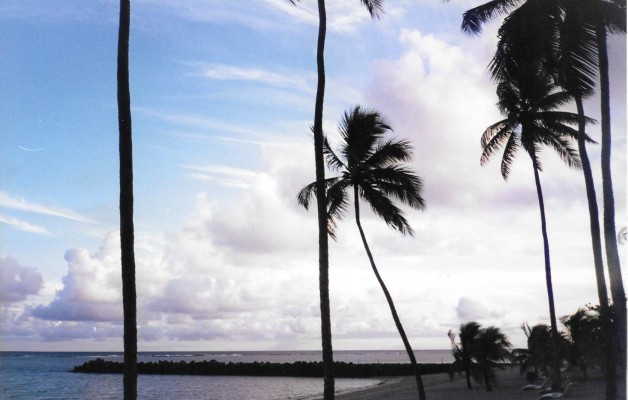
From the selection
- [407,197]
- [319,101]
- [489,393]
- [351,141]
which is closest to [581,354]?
[489,393]

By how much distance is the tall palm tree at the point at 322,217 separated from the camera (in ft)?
47.8

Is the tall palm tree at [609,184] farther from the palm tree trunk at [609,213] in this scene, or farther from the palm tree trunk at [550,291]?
the palm tree trunk at [550,291]

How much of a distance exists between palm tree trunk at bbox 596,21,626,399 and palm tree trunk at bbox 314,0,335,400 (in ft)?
21.9

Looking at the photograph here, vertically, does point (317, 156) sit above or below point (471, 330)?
above

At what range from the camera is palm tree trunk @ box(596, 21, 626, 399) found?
45.9ft

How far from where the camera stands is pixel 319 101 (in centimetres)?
1584

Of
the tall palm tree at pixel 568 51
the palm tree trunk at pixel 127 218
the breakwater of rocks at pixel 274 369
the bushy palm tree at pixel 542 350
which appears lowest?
the breakwater of rocks at pixel 274 369

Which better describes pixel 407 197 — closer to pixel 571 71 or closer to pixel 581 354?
pixel 571 71

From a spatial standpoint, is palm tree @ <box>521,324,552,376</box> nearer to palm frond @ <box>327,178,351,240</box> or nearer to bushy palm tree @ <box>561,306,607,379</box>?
bushy palm tree @ <box>561,306,607,379</box>

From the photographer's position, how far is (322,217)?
15055 millimetres

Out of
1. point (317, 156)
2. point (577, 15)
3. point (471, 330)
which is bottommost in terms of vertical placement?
point (471, 330)

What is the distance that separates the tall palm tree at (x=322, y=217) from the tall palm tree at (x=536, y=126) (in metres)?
9.95

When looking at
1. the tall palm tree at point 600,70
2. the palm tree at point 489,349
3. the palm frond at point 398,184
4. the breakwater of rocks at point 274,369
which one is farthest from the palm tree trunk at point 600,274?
the breakwater of rocks at point 274,369

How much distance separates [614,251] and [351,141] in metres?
10.0
